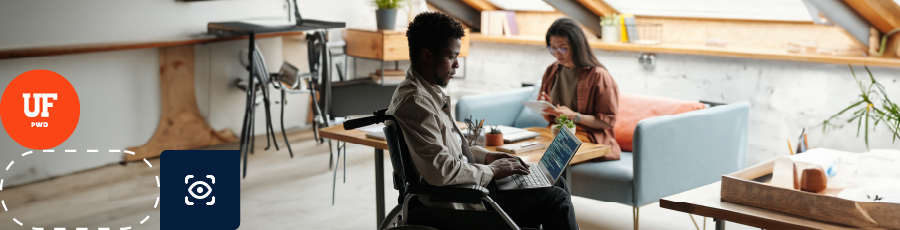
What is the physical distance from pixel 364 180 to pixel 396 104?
2398mm

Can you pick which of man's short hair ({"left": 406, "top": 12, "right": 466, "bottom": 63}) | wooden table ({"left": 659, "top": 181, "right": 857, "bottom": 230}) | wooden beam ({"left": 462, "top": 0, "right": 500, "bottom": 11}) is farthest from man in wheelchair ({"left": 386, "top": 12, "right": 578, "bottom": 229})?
wooden beam ({"left": 462, "top": 0, "right": 500, "bottom": 11})

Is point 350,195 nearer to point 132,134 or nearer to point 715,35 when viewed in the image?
point 132,134

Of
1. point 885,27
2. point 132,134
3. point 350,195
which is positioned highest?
point 885,27

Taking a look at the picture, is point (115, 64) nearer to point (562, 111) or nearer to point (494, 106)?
point (494, 106)

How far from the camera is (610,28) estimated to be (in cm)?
445

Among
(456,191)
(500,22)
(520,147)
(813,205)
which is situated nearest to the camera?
(813,205)

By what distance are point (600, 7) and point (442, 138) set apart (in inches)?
119

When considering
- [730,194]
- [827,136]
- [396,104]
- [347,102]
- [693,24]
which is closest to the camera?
[730,194]

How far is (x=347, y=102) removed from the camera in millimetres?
3930

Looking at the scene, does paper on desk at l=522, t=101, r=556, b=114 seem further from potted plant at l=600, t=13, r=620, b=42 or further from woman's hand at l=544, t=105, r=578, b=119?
potted plant at l=600, t=13, r=620, b=42

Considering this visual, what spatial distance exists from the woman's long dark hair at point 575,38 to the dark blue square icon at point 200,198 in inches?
63.0

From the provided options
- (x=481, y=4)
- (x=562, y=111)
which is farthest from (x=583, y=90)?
(x=481, y=4)

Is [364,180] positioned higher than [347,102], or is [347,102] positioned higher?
[347,102]

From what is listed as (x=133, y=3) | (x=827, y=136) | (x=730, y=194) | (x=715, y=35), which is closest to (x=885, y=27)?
(x=827, y=136)
